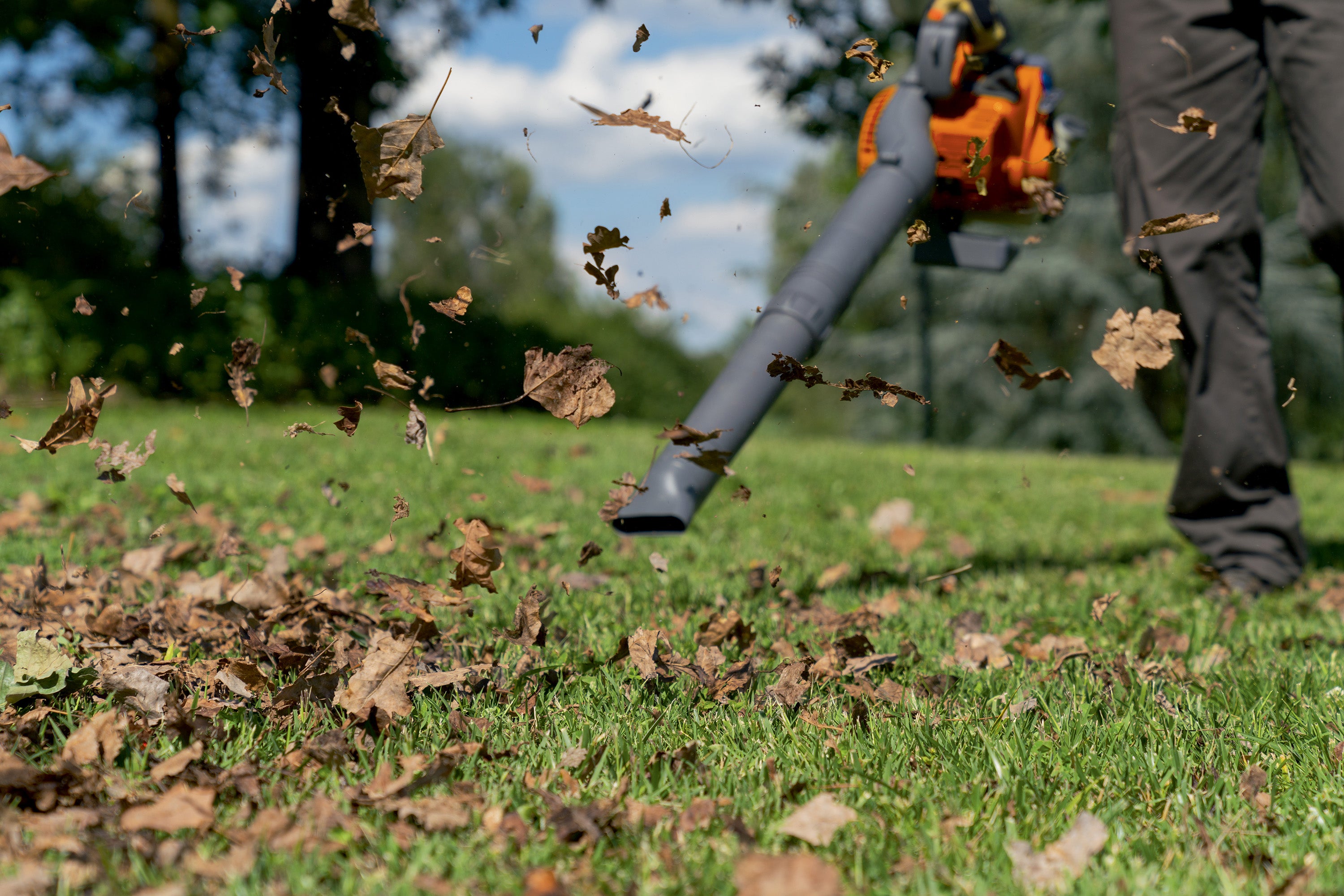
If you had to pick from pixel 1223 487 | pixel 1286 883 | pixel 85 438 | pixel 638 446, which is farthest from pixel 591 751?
pixel 638 446

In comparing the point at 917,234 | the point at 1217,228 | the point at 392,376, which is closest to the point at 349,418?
the point at 392,376

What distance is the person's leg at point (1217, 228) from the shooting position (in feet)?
8.64

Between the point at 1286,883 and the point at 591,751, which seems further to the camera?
the point at 591,751

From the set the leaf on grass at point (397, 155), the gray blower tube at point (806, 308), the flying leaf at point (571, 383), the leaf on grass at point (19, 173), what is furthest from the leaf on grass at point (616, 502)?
the leaf on grass at point (19, 173)

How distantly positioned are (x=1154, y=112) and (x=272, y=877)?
2.78 meters

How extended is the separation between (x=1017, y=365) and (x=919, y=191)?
574mm

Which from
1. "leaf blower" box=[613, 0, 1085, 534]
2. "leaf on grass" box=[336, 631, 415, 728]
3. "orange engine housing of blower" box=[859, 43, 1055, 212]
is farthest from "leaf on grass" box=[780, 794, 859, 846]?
"orange engine housing of blower" box=[859, 43, 1055, 212]

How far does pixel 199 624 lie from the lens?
2131mm

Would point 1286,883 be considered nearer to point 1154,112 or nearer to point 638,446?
point 1154,112

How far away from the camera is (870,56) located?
2.01 metres

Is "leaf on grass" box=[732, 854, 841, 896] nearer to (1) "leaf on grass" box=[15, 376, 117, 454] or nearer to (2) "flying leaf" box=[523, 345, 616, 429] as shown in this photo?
(2) "flying leaf" box=[523, 345, 616, 429]

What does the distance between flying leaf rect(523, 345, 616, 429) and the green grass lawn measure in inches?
19.8

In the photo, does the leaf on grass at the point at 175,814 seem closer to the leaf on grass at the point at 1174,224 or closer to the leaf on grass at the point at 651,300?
the leaf on grass at the point at 651,300

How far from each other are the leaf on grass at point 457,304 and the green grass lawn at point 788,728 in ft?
1.37
